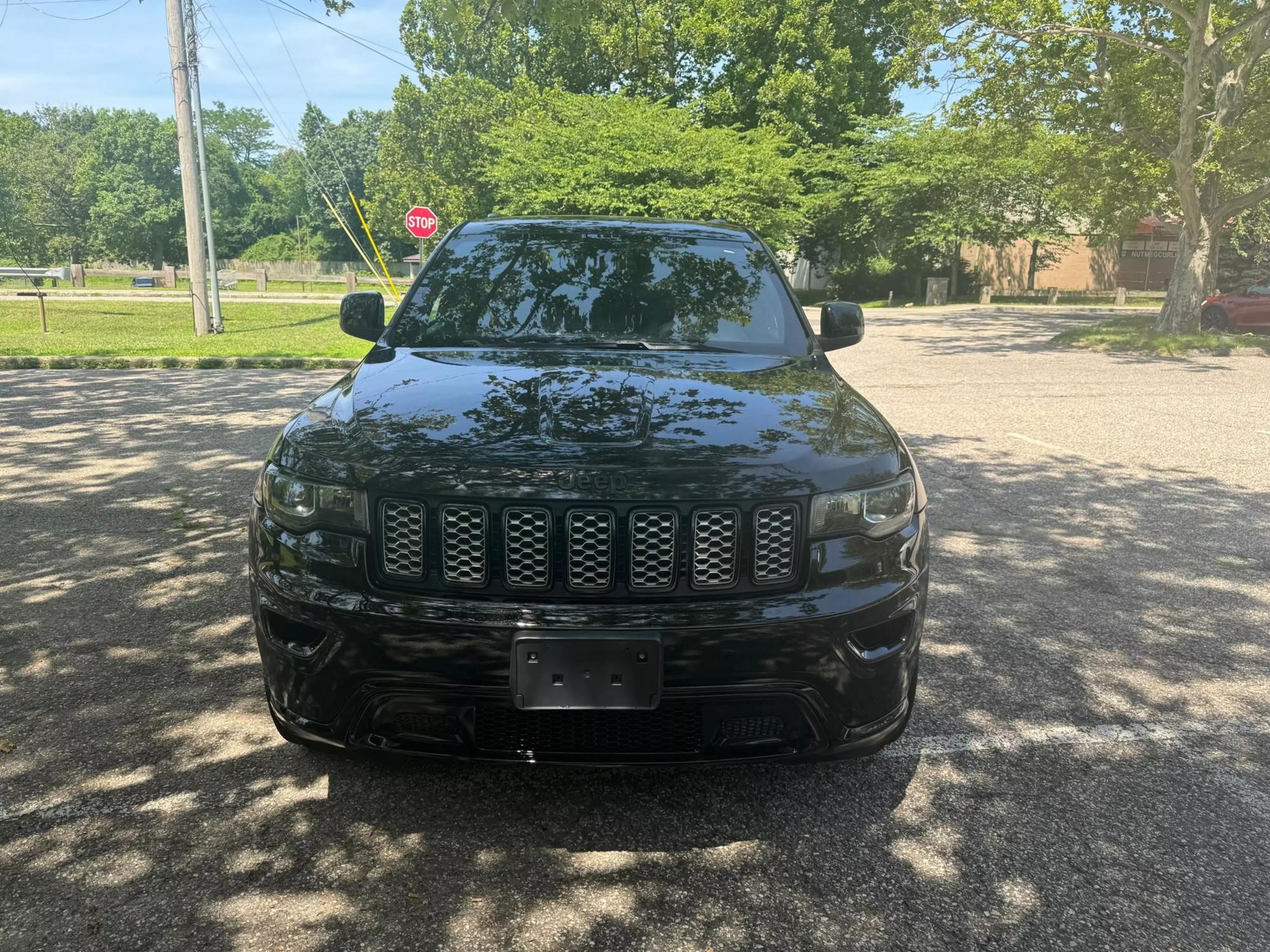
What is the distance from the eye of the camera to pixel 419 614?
91.2 inches

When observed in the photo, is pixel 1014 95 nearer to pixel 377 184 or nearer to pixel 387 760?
pixel 387 760

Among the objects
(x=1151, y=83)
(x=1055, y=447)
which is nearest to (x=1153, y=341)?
(x=1151, y=83)

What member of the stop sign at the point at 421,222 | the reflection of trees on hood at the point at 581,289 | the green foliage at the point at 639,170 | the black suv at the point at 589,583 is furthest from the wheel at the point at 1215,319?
the black suv at the point at 589,583

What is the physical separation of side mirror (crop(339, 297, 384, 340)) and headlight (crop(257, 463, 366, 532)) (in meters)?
1.57

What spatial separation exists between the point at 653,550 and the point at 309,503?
3.06 feet

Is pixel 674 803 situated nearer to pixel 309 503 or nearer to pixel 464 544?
pixel 464 544

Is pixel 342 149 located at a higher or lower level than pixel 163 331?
higher

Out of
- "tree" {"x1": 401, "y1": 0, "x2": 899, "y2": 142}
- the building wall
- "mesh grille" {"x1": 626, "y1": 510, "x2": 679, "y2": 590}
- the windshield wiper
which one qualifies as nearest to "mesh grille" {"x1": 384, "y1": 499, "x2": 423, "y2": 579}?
"mesh grille" {"x1": 626, "y1": 510, "x2": 679, "y2": 590}

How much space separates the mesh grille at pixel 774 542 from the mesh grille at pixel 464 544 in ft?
2.26

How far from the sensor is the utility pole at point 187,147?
16.2m

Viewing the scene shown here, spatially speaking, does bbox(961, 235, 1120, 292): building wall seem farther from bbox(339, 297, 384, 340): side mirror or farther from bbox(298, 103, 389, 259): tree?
bbox(298, 103, 389, 259): tree

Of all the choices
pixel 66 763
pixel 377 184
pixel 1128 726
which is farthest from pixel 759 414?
pixel 377 184

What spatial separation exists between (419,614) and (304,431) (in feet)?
2.62

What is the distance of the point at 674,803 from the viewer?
2.80 m
